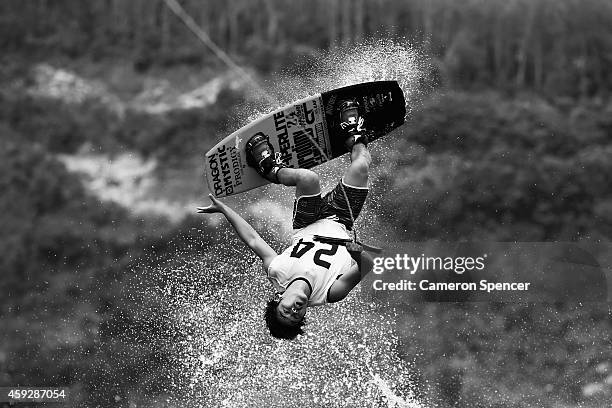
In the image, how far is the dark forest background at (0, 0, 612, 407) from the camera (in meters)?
5.71

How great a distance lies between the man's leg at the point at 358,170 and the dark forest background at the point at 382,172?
2.18m

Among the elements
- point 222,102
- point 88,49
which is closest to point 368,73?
point 222,102

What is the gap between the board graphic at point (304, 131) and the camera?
11.6 ft

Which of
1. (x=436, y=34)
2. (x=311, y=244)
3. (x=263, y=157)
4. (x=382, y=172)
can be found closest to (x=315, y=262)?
(x=311, y=244)

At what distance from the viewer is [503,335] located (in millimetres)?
5738

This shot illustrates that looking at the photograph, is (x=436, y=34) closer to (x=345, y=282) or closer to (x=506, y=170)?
(x=506, y=170)

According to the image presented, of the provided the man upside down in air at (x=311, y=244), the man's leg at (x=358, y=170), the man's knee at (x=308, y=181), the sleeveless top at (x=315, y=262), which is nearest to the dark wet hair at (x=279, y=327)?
the man upside down in air at (x=311, y=244)

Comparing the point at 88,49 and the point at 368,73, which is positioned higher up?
the point at 368,73

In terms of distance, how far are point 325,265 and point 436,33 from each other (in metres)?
3.93

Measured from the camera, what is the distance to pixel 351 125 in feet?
11.2

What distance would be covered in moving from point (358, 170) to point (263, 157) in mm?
434

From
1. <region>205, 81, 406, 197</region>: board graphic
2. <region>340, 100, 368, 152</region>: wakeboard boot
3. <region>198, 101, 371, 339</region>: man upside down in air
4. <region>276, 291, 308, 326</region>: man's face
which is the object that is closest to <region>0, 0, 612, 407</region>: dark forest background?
<region>205, 81, 406, 197</region>: board graphic

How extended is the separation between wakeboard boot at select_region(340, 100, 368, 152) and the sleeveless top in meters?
0.36

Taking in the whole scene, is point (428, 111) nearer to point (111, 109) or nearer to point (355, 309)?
point (355, 309)
